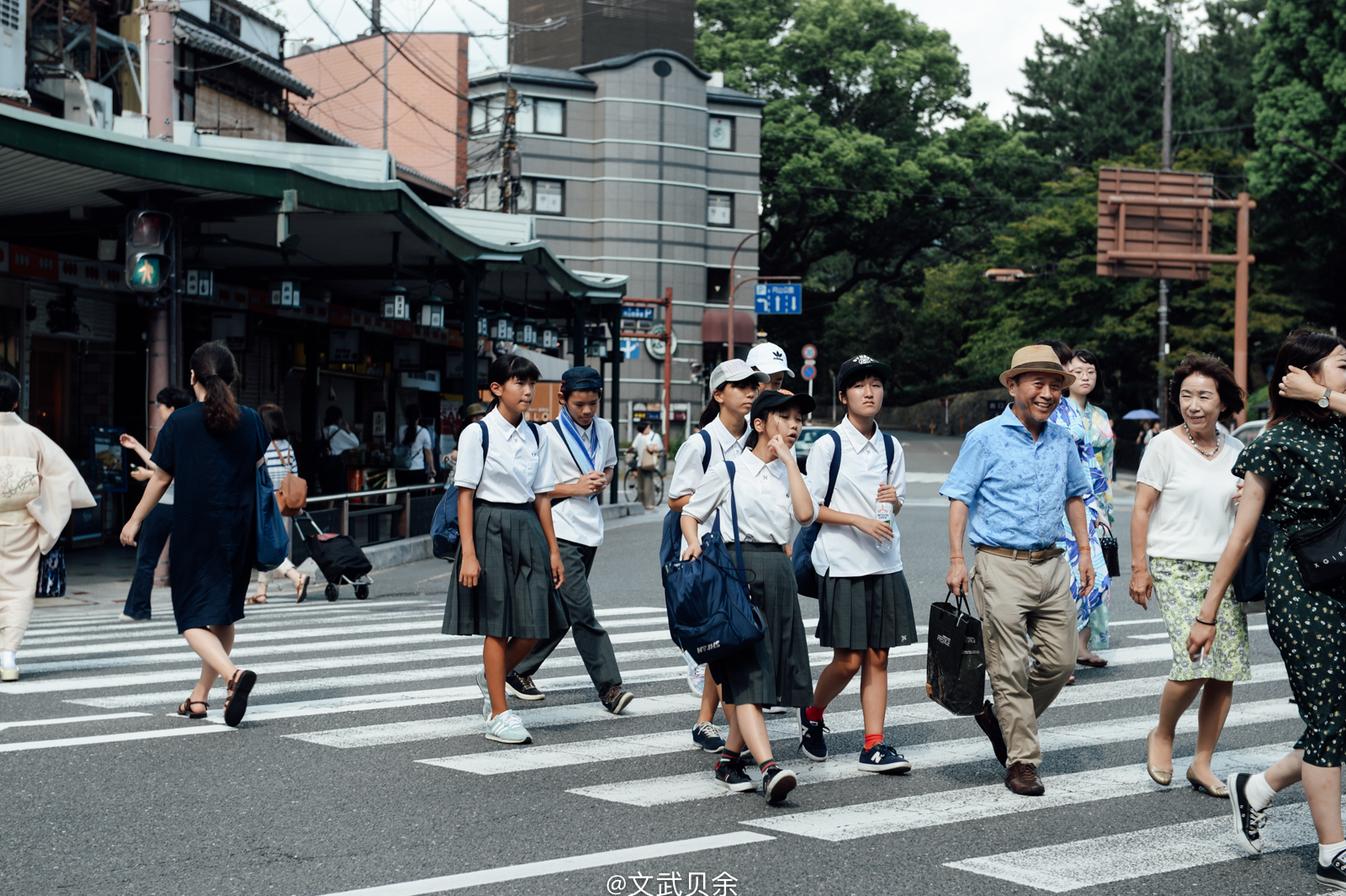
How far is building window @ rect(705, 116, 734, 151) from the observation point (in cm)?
5294

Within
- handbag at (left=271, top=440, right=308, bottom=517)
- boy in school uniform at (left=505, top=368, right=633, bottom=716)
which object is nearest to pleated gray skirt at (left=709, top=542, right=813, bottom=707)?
boy in school uniform at (left=505, top=368, right=633, bottom=716)

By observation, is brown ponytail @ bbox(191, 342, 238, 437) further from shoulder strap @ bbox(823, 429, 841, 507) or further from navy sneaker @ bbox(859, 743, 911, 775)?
navy sneaker @ bbox(859, 743, 911, 775)

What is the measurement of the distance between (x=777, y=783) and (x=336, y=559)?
28.1 feet

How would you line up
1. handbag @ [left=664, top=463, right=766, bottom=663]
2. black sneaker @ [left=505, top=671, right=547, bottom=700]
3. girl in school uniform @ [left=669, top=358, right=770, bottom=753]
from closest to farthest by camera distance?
handbag @ [left=664, top=463, right=766, bottom=663], girl in school uniform @ [left=669, top=358, right=770, bottom=753], black sneaker @ [left=505, top=671, right=547, bottom=700]

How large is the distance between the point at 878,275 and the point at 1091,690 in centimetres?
5545

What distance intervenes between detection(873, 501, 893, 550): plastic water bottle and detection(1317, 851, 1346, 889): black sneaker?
220 cm

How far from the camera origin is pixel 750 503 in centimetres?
561

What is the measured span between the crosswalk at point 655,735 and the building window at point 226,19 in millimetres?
18481

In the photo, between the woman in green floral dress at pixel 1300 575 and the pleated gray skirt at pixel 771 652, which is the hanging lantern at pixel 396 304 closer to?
the pleated gray skirt at pixel 771 652

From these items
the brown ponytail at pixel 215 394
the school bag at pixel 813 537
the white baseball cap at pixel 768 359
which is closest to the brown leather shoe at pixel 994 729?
the school bag at pixel 813 537

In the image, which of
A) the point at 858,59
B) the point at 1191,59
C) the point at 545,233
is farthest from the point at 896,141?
the point at 545,233

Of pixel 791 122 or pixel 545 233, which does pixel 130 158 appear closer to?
pixel 545 233

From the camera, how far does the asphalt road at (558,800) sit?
4.46m

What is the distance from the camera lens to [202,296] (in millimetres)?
15922
